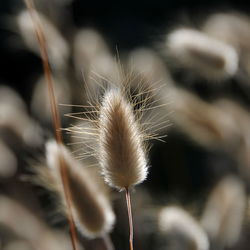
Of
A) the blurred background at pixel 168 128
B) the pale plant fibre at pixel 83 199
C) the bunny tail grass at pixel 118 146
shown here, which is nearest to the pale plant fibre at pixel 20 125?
the blurred background at pixel 168 128

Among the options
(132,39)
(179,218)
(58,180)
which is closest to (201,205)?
(179,218)

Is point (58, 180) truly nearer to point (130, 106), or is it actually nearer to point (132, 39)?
point (130, 106)

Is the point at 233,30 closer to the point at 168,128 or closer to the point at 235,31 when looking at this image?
the point at 235,31

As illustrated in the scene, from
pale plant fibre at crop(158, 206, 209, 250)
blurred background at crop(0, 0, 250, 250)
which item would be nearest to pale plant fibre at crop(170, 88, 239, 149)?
blurred background at crop(0, 0, 250, 250)

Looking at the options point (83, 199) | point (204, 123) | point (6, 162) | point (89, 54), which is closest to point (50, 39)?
point (89, 54)

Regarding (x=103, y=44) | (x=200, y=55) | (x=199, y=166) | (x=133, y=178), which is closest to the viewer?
(x=133, y=178)
